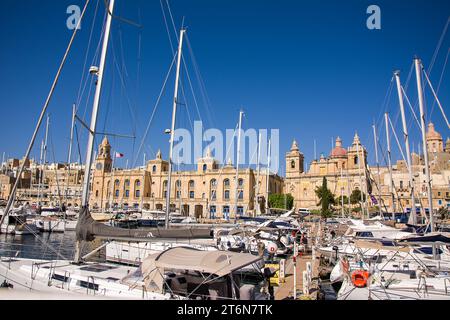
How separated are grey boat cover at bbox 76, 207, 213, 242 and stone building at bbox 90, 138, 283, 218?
52197mm

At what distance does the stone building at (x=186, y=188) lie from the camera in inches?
2729

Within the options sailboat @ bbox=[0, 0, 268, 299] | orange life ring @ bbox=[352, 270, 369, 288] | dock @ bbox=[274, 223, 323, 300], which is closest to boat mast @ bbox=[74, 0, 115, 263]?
sailboat @ bbox=[0, 0, 268, 299]

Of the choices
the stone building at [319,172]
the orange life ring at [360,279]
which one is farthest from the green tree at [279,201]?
the orange life ring at [360,279]

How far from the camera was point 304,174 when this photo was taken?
79.6 metres

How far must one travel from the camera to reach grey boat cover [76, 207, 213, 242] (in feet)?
37.7

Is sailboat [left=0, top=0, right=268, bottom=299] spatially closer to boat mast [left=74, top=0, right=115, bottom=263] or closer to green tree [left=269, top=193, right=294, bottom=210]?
boat mast [left=74, top=0, right=115, bottom=263]

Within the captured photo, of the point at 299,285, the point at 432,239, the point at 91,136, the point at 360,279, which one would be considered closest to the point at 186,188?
the point at 299,285

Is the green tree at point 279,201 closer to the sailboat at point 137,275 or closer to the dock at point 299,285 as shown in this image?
the dock at point 299,285

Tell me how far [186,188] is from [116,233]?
206ft

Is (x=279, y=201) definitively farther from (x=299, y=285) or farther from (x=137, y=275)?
(x=137, y=275)
